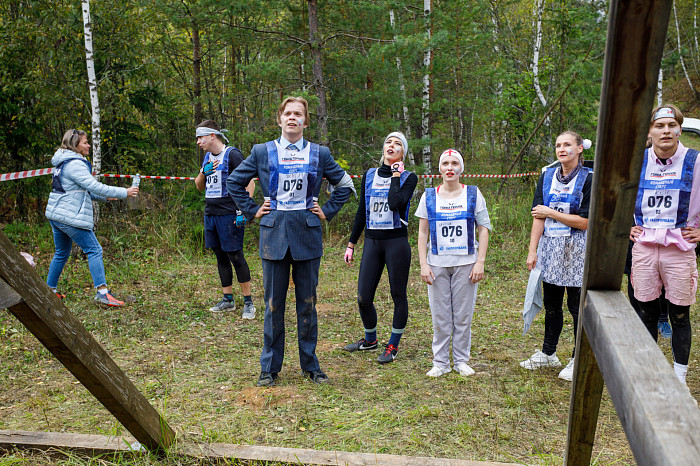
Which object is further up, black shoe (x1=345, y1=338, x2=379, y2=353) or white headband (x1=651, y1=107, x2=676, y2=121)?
white headband (x1=651, y1=107, x2=676, y2=121)

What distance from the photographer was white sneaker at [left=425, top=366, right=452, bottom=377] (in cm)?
455

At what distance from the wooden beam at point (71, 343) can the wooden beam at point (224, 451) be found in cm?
24

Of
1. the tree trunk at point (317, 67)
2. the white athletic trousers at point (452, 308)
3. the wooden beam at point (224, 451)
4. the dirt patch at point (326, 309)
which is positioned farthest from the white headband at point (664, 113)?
the tree trunk at point (317, 67)

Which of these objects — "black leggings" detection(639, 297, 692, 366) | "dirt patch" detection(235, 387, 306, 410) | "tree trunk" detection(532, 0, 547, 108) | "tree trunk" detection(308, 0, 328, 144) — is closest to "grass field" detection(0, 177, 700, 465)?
"dirt patch" detection(235, 387, 306, 410)

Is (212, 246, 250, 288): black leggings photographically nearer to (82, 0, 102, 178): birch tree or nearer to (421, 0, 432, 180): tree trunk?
(82, 0, 102, 178): birch tree

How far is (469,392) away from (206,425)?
1.92 meters

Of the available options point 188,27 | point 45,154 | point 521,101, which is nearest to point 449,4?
point 521,101

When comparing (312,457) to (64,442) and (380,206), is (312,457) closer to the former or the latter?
(64,442)

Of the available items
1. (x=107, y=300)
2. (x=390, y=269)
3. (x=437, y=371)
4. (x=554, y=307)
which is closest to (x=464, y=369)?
(x=437, y=371)

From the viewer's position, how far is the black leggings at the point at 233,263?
616 cm

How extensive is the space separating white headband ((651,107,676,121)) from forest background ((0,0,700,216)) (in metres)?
6.25

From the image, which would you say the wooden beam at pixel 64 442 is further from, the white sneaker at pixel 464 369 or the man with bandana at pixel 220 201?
the man with bandana at pixel 220 201

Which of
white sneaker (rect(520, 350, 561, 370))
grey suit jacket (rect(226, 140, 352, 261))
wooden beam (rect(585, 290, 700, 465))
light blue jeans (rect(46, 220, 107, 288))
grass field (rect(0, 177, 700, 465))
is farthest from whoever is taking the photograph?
light blue jeans (rect(46, 220, 107, 288))

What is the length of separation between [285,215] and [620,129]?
9.50 feet
